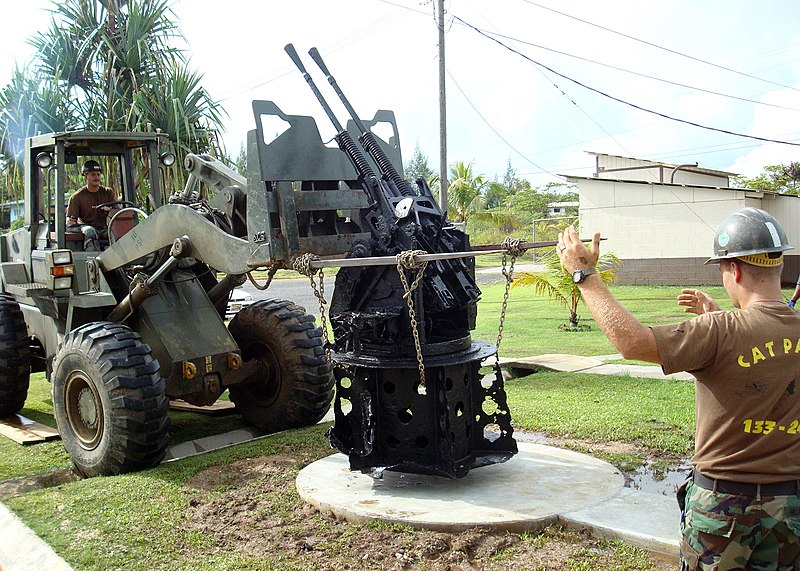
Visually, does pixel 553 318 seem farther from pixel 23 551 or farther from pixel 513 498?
pixel 23 551

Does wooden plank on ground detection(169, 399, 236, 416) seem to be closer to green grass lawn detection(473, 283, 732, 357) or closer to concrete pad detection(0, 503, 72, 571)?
concrete pad detection(0, 503, 72, 571)

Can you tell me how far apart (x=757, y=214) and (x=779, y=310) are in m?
0.39

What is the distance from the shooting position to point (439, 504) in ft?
17.4

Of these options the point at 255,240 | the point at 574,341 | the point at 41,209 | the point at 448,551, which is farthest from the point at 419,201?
the point at 574,341

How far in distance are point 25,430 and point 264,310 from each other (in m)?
2.81

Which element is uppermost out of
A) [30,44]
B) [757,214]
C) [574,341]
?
[30,44]

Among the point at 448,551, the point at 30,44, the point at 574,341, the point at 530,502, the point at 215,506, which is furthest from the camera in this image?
the point at 30,44

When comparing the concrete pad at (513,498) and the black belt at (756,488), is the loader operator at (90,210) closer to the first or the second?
the concrete pad at (513,498)

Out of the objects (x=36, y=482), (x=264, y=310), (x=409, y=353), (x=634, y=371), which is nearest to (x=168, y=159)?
(x=264, y=310)

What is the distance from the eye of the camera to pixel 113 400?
6.43 metres

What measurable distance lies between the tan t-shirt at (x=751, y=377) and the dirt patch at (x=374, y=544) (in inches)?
62.7

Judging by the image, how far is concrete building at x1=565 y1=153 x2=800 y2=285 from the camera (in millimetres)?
20688

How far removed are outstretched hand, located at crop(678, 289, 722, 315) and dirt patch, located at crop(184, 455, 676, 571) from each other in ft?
5.08

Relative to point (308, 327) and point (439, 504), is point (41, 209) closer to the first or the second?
point (308, 327)
